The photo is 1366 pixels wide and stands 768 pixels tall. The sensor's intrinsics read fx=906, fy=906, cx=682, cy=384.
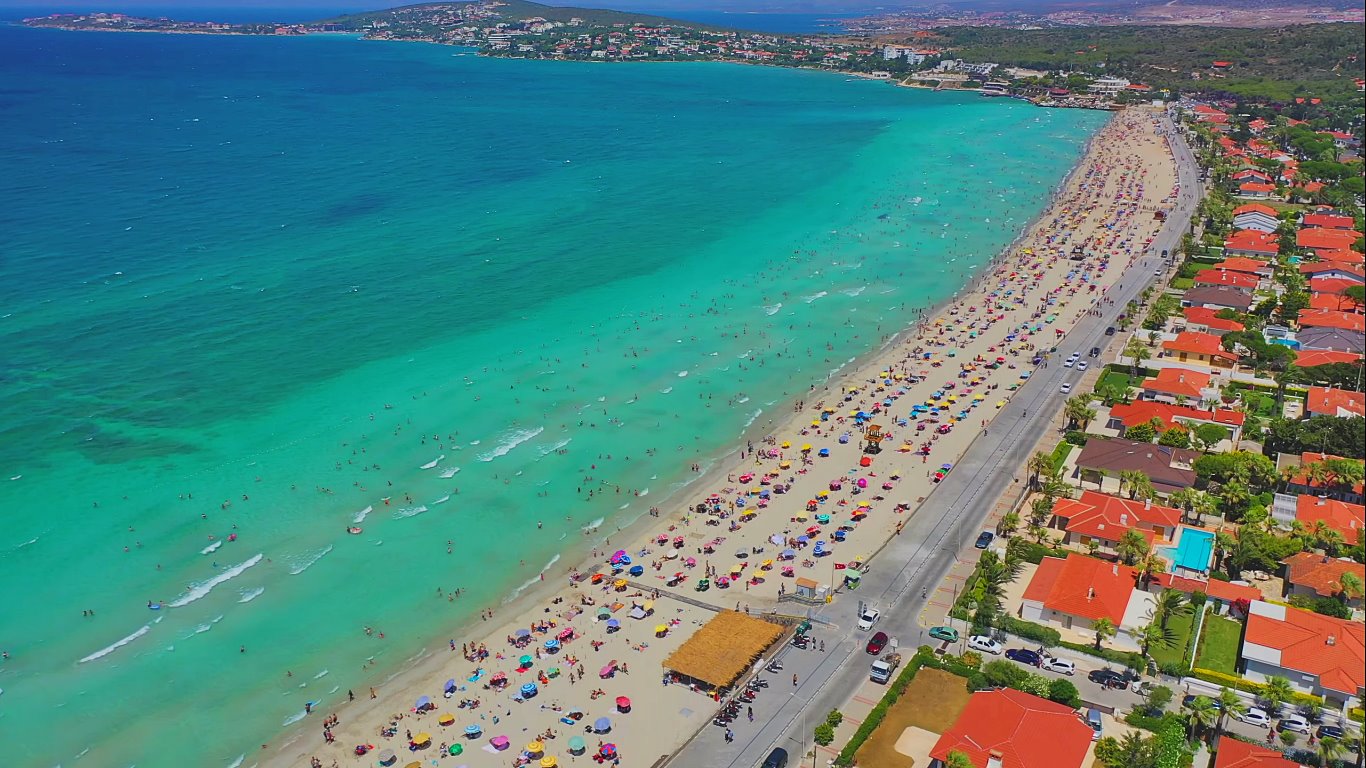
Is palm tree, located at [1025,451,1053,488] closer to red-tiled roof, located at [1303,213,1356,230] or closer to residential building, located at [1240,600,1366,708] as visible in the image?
residential building, located at [1240,600,1366,708]

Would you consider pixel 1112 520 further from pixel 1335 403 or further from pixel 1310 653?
pixel 1335 403

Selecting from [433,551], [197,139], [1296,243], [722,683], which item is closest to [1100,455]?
[722,683]

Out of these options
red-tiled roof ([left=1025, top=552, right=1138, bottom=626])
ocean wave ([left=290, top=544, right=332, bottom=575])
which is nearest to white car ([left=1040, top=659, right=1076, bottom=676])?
red-tiled roof ([left=1025, top=552, right=1138, bottom=626])

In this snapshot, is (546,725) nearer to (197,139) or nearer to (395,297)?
(395,297)

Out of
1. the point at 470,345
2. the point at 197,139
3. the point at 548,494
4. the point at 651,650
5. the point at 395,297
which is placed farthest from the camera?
the point at 197,139

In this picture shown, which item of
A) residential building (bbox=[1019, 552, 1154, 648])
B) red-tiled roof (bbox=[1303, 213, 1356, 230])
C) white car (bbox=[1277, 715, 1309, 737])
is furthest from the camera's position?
red-tiled roof (bbox=[1303, 213, 1356, 230])

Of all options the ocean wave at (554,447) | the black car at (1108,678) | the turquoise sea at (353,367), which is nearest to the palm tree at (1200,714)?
the black car at (1108,678)
